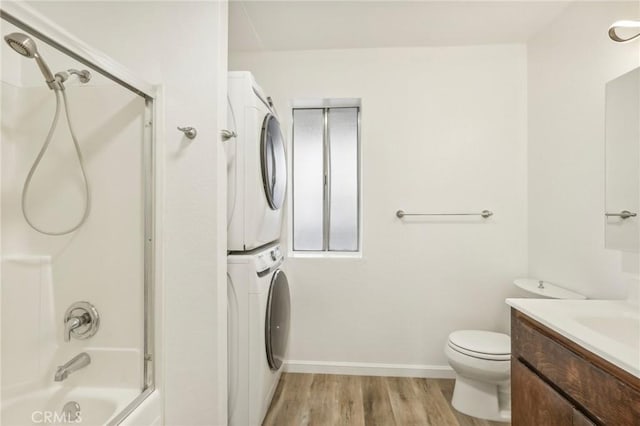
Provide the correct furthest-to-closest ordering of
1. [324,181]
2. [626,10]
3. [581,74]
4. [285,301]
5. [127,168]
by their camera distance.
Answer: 1. [324,181]
2. [285,301]
3. [581,74]
4. [626,10]
5. [127,168]

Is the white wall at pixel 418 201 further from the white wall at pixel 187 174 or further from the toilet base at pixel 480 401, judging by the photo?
the white wall at pixel 187 174

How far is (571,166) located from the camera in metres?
1.94

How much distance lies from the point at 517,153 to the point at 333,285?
168 cm

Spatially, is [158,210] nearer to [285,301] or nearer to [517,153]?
[285,301]

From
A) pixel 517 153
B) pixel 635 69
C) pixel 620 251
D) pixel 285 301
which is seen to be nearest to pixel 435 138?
pixel 517 153

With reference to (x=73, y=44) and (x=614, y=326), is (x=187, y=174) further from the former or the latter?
(x=614, y=326)

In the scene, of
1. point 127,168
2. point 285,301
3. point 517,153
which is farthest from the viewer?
point 517,153

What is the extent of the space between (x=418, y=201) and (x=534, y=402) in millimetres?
1433

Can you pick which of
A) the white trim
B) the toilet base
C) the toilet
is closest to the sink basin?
the toilet

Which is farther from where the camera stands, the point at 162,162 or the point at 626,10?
the point at 626,10

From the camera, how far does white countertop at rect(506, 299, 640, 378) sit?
0.92 meters

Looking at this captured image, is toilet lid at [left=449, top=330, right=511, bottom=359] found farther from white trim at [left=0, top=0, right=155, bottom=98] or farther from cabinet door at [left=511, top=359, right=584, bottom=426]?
white trim at [left=0, top=0, right=155, bottom=98]

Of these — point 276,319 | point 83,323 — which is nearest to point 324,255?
point 276,319

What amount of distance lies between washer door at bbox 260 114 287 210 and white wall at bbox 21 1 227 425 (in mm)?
409
